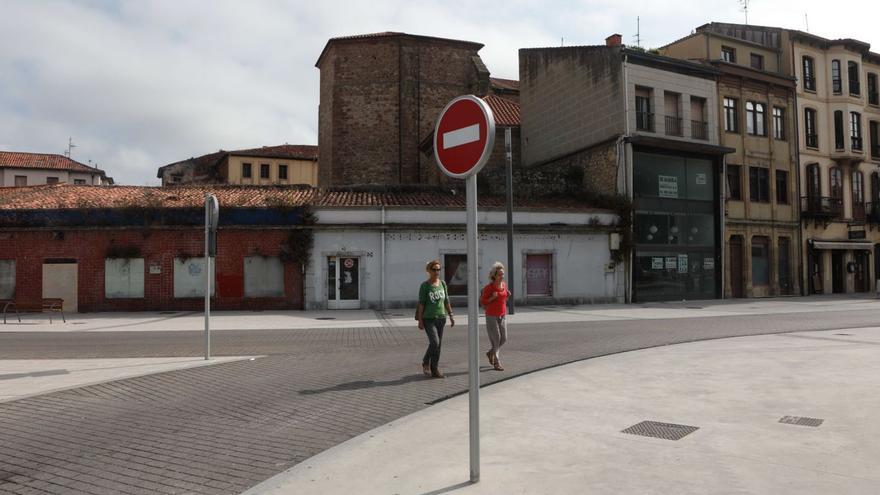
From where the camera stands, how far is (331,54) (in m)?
40.0

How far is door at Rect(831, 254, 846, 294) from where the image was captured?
3384cm

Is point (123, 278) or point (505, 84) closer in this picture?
point (123, 278)

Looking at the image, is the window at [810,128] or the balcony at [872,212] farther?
the balcony at [872,212]

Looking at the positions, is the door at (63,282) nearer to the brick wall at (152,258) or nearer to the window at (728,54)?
the brick wall at (152,258)

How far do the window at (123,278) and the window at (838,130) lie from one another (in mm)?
35896

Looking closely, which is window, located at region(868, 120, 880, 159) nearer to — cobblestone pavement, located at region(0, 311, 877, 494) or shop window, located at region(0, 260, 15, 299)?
cobblestone pavement, located at region(0, 311, 877, 494)

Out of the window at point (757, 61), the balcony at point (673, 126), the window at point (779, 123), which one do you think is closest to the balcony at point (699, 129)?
the balcony at point (673, 126)

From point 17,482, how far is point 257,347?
789 cm

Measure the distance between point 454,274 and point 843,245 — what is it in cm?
2284

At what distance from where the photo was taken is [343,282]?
24125 millimetres

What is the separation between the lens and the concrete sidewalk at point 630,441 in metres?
4.14

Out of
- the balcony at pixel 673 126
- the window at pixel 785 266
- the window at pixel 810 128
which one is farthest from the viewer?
the window at pixel 810 128

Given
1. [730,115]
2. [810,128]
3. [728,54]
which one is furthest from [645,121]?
[810,128]

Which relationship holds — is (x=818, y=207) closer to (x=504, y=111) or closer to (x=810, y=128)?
(x=810, y=128)
